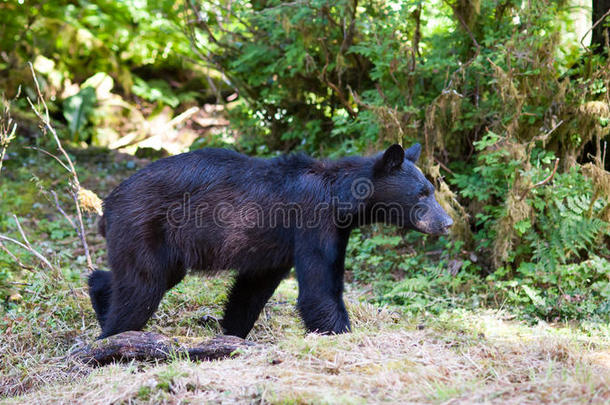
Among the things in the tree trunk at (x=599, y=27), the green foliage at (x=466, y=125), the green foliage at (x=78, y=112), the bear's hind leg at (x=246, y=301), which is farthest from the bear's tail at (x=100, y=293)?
the green foliage at (x=78, y=112)

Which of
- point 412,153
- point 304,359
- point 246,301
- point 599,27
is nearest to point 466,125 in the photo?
point 599,27

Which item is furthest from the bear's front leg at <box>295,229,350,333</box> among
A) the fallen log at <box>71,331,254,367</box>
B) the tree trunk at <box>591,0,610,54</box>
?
the tree trunk at <box>591,0,610,54</box>

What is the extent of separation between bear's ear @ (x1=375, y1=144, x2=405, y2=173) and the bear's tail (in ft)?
8.49

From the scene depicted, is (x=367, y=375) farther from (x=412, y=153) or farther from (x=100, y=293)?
(x=100, y=293)

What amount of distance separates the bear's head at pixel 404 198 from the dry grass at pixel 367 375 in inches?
40.2

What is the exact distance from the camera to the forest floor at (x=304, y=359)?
3.32m

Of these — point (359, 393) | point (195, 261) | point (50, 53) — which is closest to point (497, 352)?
point (359, 393)

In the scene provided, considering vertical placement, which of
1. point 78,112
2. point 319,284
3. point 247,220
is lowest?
point 319,284

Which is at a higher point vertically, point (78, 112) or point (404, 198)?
point (78, 112)

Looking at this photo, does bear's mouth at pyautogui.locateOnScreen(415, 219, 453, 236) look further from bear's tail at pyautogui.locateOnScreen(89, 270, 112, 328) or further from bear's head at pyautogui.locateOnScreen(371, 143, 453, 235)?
bear's tail at pyautogui.locateOnScreen(89, 270, 112, 328)

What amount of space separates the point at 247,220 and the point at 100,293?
1.56 meters

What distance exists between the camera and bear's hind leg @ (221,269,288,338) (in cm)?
521

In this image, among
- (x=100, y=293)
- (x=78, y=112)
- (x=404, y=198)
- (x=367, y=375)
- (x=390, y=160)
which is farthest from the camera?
(x=78, y=112)

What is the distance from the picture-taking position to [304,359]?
12.7ft
